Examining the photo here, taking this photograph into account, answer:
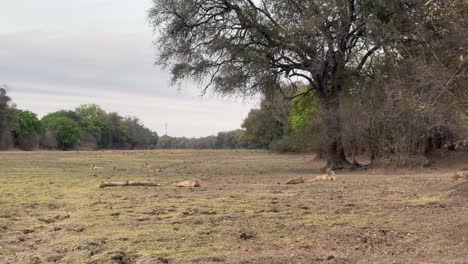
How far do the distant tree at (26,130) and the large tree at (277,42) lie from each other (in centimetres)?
7259

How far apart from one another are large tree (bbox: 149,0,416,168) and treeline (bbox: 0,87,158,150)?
65.1m

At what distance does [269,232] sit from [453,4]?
4.02 m

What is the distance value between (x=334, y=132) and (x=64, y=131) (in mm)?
95619

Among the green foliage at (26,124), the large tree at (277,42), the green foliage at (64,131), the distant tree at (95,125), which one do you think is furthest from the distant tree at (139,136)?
the large tree at (277,42)

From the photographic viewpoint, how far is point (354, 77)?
2539cm

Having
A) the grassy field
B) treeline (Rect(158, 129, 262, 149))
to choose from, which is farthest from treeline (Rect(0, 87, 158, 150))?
the grassy field

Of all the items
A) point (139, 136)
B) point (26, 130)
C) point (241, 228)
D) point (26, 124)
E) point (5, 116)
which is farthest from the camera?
point (139, 136)

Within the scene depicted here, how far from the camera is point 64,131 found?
112 metres

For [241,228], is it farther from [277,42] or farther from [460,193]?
[277,42]

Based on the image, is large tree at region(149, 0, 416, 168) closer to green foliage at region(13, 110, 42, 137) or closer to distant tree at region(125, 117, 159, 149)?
green foliage at region(13, 110, 42, 137)

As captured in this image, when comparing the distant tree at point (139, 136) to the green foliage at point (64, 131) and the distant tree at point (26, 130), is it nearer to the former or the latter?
the green foliage at point (64, 131)

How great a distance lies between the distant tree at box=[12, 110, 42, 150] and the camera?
9388 centimetres

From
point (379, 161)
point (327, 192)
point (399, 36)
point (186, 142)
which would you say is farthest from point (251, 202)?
point (186, 142)

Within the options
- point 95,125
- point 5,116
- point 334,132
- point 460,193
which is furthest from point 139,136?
point 460,193
